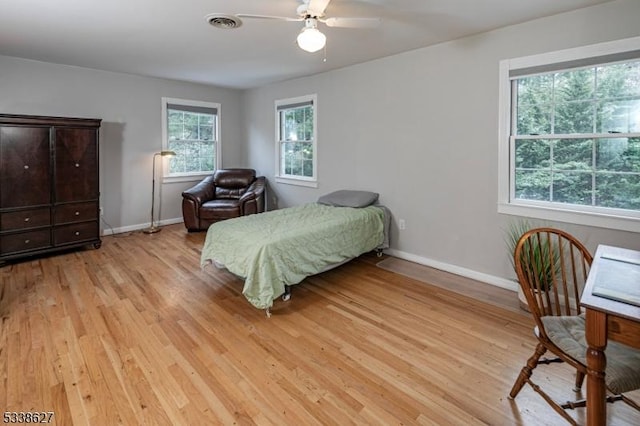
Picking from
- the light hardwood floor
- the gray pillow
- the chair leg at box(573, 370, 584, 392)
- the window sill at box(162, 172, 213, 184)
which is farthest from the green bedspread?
the window sill at box(162, 172, 213, 184)

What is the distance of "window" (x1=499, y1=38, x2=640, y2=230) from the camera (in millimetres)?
2584

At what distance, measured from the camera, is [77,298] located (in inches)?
119

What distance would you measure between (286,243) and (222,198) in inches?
129

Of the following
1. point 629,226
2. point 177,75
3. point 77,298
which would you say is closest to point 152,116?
point 177,75

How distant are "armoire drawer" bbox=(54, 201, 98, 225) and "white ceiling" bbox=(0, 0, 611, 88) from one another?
1817 millimetres

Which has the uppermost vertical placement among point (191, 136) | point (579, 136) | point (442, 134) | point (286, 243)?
point (191, 136)

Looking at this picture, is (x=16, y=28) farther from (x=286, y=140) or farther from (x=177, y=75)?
(x=286, y=140)

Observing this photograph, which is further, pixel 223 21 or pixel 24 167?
pixel 24 167

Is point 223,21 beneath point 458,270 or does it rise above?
above

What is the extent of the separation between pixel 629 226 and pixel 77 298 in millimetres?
4552

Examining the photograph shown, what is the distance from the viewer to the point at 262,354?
2.23 meters

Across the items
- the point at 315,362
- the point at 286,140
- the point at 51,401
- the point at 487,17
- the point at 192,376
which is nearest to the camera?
the point at 51,401

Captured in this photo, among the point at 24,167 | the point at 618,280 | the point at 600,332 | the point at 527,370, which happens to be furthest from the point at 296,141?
the point at 600,332

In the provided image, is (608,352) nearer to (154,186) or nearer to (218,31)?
(218,31)
